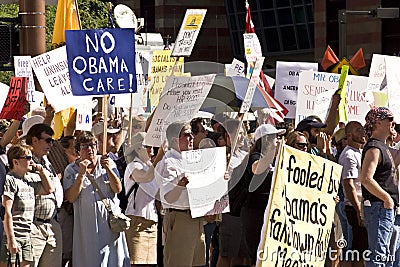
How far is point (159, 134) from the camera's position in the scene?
11.8 m

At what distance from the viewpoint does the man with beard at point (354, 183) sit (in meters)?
12.0

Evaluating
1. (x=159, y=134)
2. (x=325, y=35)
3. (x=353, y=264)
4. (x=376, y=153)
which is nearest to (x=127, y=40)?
(x=159, y=134)

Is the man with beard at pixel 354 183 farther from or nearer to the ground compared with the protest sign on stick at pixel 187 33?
nearer to the ground

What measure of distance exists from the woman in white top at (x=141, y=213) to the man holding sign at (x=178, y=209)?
1.21ft

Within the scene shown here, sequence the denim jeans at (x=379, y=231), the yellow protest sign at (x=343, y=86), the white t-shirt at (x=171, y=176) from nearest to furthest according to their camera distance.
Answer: the white t-shirt at (x=171, y=176) → the denim jeans at (x=379, y=231) → the yellow protest sign at (x=343, y=86)

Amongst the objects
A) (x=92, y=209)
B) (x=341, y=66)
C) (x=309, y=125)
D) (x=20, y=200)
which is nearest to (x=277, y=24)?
(x=341, y=66)

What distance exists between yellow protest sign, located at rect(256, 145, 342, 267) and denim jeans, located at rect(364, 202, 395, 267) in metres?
1.76

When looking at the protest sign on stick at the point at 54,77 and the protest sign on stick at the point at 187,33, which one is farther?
the protest sign on stick at the point at 187,33

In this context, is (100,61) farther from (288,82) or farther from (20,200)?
(288,82)

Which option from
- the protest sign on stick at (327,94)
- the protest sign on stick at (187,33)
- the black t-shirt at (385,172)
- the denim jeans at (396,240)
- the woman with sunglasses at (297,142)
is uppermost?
the protest sign on stick at (187,33)

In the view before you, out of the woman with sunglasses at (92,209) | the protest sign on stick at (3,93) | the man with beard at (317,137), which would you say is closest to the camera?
the woman with sunglasses at (92,209)

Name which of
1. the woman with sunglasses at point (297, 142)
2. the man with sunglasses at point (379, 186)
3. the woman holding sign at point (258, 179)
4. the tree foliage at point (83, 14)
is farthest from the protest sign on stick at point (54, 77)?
the tree foliage at point (83, 14)

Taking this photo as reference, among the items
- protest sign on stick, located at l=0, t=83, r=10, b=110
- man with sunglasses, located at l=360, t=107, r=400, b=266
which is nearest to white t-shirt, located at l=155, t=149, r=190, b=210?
man with sunglasses, located at l=360, t=107, r=400, b=266

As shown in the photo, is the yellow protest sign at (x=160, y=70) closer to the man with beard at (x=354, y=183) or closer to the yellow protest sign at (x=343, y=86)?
the yellow protest sign at (x=343, y=86)
